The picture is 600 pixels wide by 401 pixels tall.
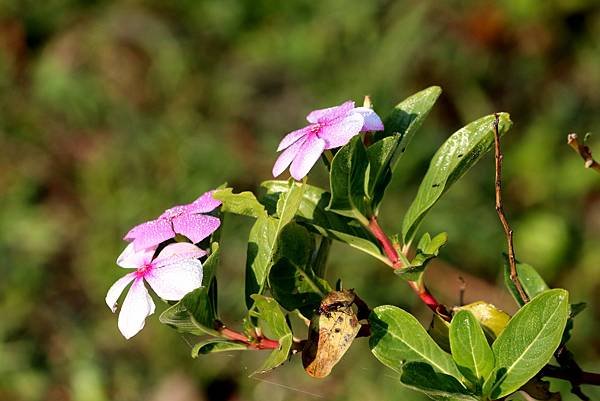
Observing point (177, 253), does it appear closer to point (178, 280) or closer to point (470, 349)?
point (178, 280)

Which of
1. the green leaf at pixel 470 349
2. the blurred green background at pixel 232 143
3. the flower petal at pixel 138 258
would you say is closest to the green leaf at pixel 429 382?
the green leaf at pixel 470 349

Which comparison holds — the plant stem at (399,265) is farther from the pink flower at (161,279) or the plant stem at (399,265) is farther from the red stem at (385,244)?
the pink flower at (161,279)

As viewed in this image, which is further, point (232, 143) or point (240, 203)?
point (232, 143)

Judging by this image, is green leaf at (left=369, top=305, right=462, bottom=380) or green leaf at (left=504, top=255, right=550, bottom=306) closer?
green leaf at (left=369, top=305, right=462, bottom=380)

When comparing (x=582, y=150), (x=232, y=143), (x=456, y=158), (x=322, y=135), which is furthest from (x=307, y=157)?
(x=232, y=143)

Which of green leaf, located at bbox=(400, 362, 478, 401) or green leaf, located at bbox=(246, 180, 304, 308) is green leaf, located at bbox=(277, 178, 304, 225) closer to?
green leaf, located at bbox=(246, 180, 304, 308)

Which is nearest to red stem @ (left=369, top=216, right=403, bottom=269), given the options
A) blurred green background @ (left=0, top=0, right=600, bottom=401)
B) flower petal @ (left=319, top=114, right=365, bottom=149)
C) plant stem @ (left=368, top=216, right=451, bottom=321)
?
plant stem @ (left=368, top=216, right=451, bottom=321)
